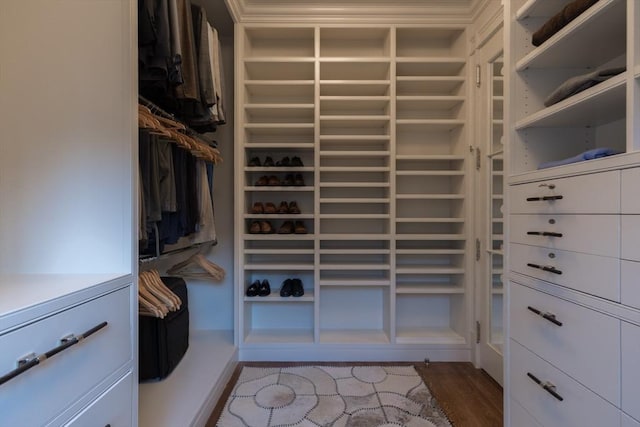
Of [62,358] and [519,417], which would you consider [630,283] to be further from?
[62,358]

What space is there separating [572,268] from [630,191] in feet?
0.97

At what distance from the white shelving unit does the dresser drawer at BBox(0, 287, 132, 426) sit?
1.26 m

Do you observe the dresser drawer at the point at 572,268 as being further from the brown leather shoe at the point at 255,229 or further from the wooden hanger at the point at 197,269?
the wooden hanger at the point at 197,269

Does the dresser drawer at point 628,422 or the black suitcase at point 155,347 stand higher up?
the dresser drawer at point 628,422

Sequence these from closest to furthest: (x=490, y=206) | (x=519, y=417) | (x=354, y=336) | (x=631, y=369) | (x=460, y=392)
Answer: (x=631, y=369) < (x=519, y=417) < (x=460, y=392) < (x=490, y=206) < (x=354, y=336)

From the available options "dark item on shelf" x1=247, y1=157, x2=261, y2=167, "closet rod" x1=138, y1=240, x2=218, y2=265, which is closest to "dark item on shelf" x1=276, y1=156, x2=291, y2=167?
"dark item on shelf" x1=247, y1=157, x2=261, y2=167

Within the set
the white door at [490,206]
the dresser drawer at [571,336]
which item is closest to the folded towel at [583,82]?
the dresser drawer at [571,336]

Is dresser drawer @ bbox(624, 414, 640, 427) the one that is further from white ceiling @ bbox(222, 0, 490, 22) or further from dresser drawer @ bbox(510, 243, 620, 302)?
white ceiling @ bbox(222, 0, 490, 22)

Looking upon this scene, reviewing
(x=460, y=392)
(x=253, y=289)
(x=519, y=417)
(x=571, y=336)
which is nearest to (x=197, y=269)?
(x=253, y=289)

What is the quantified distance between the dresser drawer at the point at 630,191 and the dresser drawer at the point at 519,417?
85 cm

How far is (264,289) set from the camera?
223 cm

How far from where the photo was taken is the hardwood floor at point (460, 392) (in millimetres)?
1552

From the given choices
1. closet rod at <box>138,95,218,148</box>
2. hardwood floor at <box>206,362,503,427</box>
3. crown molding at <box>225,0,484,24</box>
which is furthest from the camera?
crown molding at <box>225,0,484,24</box>

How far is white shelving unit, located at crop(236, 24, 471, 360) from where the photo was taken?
84.7 inches
